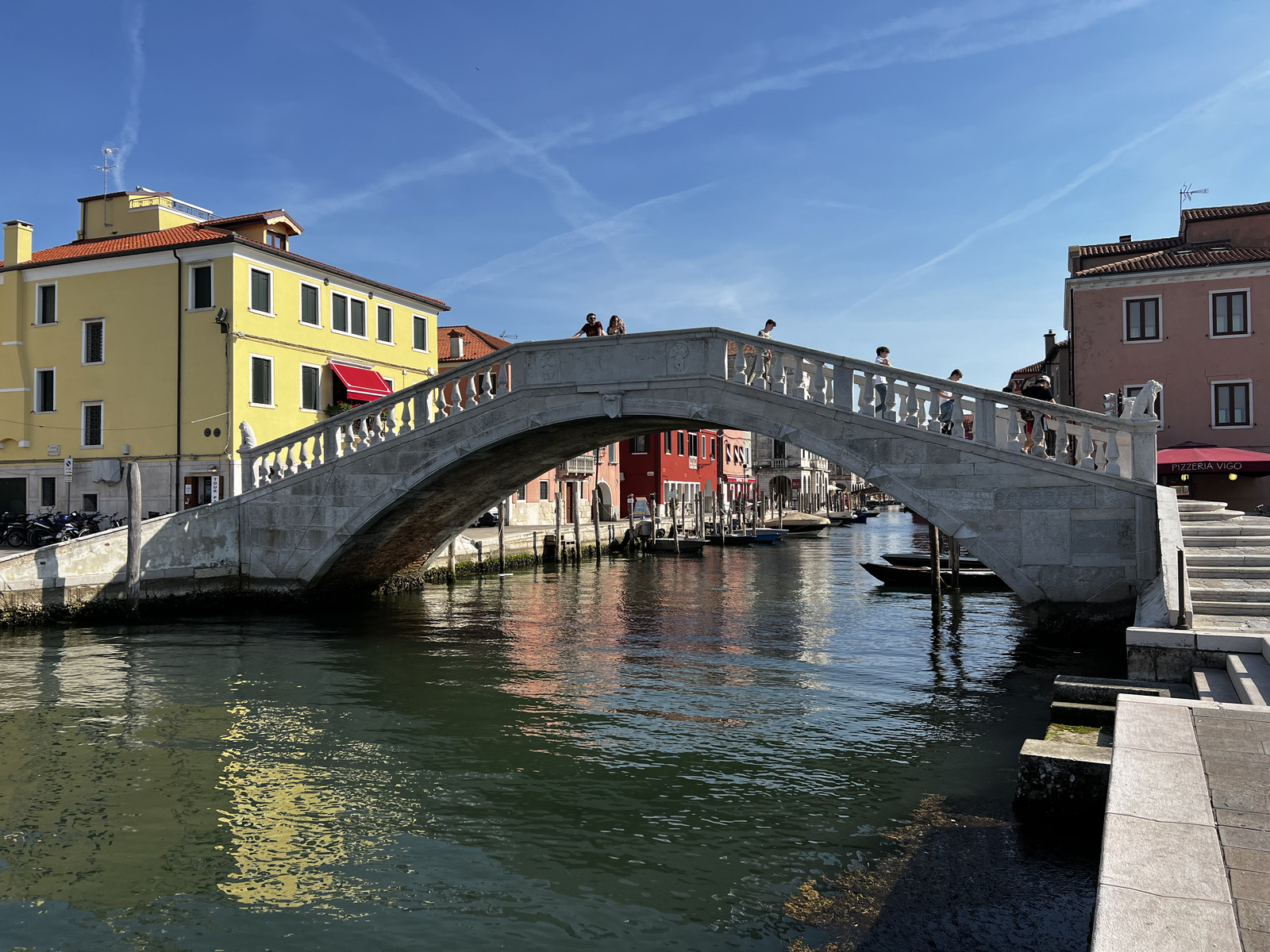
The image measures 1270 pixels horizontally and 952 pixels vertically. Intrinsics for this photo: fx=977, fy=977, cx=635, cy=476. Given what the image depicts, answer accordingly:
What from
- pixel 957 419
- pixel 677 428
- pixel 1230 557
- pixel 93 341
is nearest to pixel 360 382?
pixel 93 341

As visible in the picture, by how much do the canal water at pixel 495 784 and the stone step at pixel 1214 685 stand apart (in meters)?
1.20

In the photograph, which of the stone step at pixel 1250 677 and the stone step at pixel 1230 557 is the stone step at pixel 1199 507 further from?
the stone step at pixel 1250 677

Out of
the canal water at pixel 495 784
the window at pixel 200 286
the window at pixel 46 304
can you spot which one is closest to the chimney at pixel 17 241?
the window at pixel 46 304

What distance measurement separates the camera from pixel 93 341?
21938mm

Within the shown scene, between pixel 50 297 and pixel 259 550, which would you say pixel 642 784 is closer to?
pixel 259 550

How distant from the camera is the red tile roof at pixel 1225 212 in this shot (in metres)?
22.2

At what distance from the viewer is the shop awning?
666 inches

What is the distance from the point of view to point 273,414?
21750 millimetres

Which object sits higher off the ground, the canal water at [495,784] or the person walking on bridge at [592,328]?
the person walking on bridge at [592,328]

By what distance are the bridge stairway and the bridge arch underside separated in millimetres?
609

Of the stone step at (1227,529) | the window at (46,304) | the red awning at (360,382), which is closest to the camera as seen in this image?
the stone step at (1227,529)

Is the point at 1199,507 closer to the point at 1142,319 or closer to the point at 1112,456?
the point at 1112,456

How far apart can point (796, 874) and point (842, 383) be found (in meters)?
6.96

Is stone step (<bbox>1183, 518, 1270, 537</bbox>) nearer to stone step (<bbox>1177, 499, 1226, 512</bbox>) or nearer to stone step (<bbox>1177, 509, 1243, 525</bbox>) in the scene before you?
stone step (<bbox>1177, 509, 1243, 525</bbox>)
